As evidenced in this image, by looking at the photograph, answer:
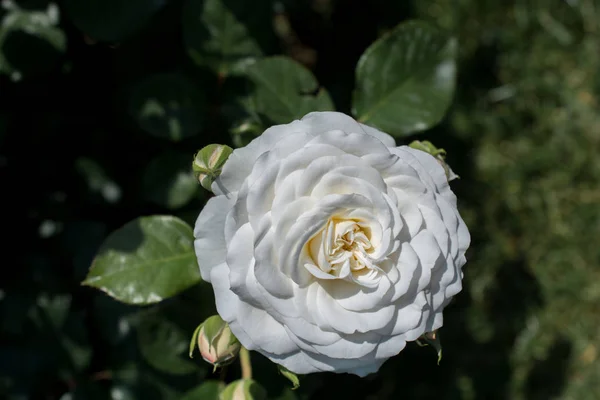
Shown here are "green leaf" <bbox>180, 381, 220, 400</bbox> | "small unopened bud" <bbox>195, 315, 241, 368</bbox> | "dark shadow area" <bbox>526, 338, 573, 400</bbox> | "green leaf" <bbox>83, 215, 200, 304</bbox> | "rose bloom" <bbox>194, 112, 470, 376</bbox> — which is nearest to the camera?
"rose bloom" <bbox>194, 112, 470, 376</bbox>

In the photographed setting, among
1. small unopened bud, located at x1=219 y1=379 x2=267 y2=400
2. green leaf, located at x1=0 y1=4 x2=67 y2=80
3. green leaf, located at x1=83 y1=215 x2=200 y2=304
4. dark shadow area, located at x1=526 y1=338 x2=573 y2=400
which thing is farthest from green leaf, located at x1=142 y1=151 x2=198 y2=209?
dark shadow area, located at x1=526 y1=338 x2=573 y2=400

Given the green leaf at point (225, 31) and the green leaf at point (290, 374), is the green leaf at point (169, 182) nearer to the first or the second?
the green leaf at point (225, 31)

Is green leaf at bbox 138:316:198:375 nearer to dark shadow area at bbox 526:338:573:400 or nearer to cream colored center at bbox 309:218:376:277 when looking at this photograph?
cream colored center at bbox 309:218:376:277

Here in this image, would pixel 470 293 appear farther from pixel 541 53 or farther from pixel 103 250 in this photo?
pixel 103 250

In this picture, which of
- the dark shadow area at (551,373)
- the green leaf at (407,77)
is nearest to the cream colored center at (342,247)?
the green leaf at (407,77)

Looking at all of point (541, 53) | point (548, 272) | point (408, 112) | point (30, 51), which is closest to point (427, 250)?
point (408, 112)

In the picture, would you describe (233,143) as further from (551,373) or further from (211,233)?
(551,373)

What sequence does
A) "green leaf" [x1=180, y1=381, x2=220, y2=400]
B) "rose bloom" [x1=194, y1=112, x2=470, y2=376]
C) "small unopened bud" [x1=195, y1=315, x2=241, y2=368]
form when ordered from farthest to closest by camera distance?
1. "green leaf" [x1=180, y1=381, x2=220, y2=400]
2. "small unopened bud" [x1=195, y1=315, x2=241, y2=368]
3. "rose bloom" [x1=194, y1=112, x2=470, y2=376]
